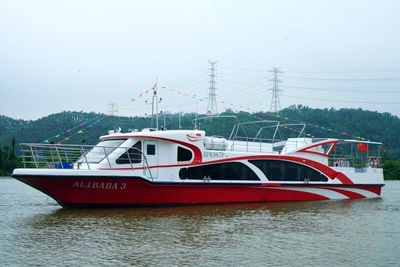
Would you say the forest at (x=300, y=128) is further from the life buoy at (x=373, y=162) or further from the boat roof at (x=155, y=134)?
the boat roof at (x=155, y=134)

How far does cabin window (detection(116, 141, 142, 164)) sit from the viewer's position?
54.0ft

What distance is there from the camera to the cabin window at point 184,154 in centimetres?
1738

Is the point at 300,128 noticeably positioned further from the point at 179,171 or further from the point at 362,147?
the point at 179,171

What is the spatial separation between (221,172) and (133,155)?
129 inches

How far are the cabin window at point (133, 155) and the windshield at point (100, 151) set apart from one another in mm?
480

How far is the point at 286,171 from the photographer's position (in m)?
20.0

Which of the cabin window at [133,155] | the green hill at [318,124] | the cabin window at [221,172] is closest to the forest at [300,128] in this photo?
the green hill at [318,124]

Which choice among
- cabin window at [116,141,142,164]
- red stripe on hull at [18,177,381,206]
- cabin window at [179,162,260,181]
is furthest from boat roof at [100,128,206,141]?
red stripe on hull at [18,177,381,206]

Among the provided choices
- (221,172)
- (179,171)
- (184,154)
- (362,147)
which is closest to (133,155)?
(179,171)

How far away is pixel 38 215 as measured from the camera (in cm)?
1509

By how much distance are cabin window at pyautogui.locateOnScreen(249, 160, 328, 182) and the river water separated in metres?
2.14

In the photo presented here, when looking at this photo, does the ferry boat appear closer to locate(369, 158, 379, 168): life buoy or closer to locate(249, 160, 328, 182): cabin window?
locate(249, 160, 328, 182): cabin window

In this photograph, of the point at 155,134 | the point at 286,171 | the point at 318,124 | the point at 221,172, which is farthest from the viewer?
the point at 318,124

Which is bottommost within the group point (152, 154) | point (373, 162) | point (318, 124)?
point (373, 162)
